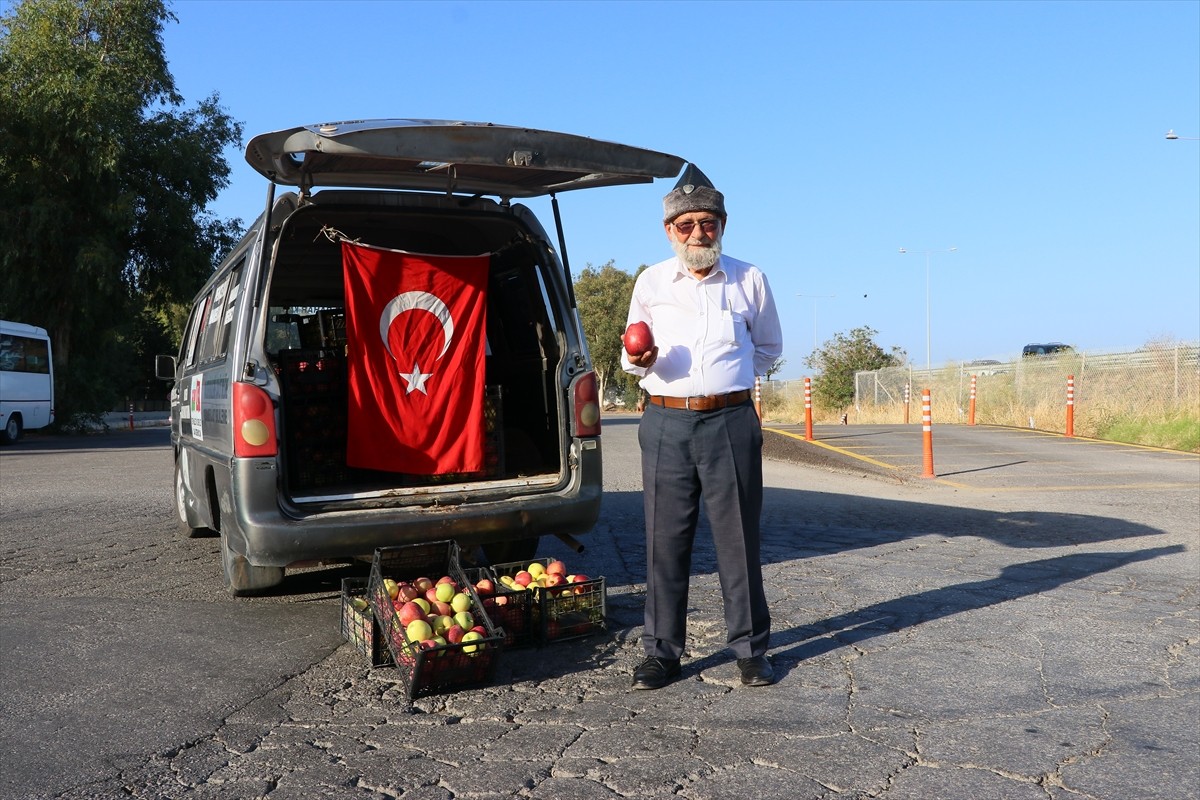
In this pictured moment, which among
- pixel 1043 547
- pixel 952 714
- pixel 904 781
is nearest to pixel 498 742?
pixel 904 781

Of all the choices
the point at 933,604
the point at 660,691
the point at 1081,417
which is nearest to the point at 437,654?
the point at 660,691

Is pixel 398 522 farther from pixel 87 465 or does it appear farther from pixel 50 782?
pixel 87 465

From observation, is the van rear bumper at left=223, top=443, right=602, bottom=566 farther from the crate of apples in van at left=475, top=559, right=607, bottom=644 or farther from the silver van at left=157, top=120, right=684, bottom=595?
the crate of apples in van at left=475, top=559, right=607, bottom=644

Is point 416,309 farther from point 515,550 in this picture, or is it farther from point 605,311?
point 605,311

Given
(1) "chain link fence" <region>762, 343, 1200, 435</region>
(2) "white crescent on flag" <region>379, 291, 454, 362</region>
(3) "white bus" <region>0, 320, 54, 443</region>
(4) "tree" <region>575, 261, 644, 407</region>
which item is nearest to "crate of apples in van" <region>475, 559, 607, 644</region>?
(2) "white crescent on flag" <region>379, 291, 454, 362</region>

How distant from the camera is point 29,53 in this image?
28.6m

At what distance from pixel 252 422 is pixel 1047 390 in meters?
26.9

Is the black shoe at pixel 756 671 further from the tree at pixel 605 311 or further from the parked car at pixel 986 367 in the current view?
the tree at pixel 605 311

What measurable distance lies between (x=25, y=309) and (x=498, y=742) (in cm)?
3043

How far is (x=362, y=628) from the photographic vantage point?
16.1 feet

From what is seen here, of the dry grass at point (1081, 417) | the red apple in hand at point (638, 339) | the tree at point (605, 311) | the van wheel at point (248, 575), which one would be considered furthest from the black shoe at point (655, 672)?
the tree at point (605, 311)

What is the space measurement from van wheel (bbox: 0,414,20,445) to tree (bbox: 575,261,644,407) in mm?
34071

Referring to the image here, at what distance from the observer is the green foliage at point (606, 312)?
5906 cm

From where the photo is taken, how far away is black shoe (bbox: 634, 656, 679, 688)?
14.4ft
